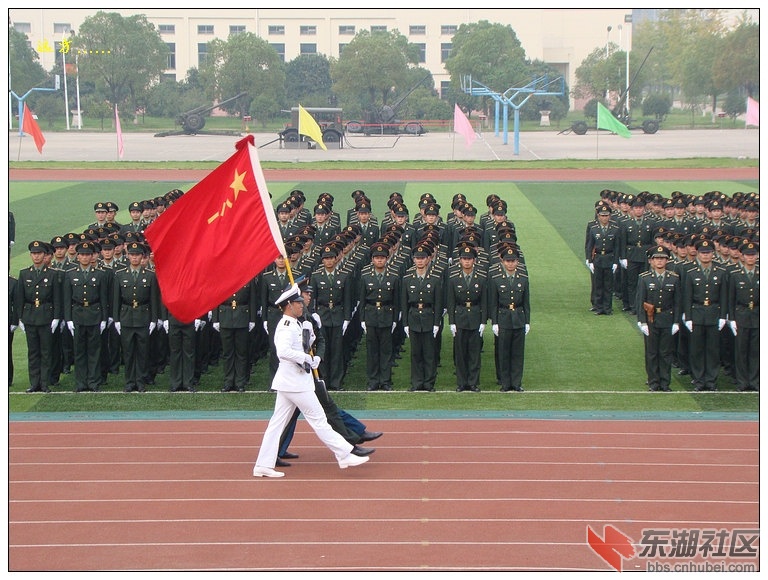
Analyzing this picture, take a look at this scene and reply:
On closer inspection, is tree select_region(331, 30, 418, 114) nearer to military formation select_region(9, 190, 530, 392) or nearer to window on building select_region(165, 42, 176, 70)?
window on building select_region(165, 42, 176, 70)

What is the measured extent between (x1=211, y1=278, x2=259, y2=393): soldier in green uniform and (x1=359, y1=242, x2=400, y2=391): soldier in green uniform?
1.11 meters

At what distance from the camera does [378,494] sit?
9.01 m

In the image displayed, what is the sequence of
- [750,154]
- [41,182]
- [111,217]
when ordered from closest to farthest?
1. [111,217]
2. [41,182]
3. [750,154]

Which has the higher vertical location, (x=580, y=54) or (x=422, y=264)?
(x=580, y=54)

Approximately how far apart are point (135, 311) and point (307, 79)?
5733 centimetres

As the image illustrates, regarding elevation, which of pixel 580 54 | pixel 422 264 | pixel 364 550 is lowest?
pixel 364 550

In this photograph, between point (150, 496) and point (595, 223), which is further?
point (595, 223)

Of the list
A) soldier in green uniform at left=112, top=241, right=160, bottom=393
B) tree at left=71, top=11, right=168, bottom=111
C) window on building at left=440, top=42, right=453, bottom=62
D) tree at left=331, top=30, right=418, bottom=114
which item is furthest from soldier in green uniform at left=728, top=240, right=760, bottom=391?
window on building at left=440, top=42, right=453, bottom=62

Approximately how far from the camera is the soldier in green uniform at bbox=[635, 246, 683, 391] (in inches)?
472

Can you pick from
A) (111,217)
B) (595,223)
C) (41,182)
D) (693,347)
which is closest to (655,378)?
(693,347)

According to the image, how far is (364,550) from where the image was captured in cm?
796

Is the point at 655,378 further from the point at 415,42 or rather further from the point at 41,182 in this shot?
the point at 415,42

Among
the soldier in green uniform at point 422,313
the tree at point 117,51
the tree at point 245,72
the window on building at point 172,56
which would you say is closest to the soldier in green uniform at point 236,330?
the soldier in green uniform at point 422,313

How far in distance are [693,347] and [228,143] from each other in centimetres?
4280
